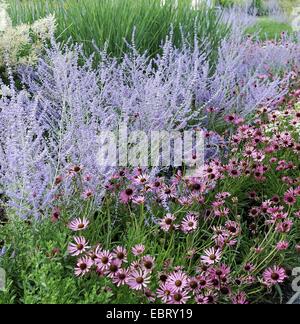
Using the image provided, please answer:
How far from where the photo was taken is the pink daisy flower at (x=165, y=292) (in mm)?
2051

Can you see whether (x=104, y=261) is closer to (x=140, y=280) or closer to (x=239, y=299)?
(x=140, y=280)

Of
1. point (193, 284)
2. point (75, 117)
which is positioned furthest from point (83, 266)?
point (75, 117)

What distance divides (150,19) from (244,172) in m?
2.52

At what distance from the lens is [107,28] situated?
4.89 meters

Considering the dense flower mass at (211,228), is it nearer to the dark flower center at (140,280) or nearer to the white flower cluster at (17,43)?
the dark flower center at (140,280)

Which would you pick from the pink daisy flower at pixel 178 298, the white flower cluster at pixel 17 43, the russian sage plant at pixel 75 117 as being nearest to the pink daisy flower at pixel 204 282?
the pink daisy flower at pixel 178 298

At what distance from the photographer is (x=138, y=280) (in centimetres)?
205

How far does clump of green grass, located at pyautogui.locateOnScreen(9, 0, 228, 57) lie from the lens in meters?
4.88

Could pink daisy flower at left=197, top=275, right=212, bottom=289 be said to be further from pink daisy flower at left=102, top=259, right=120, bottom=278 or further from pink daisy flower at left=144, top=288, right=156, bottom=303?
pink daisy flower at left=102, top=259, right=120, bottom=278

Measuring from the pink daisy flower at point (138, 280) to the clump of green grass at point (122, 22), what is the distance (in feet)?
9.51

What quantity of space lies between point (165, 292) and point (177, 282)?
2.5 inches

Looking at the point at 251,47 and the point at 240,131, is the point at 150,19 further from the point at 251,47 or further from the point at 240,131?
the point at 251,47
